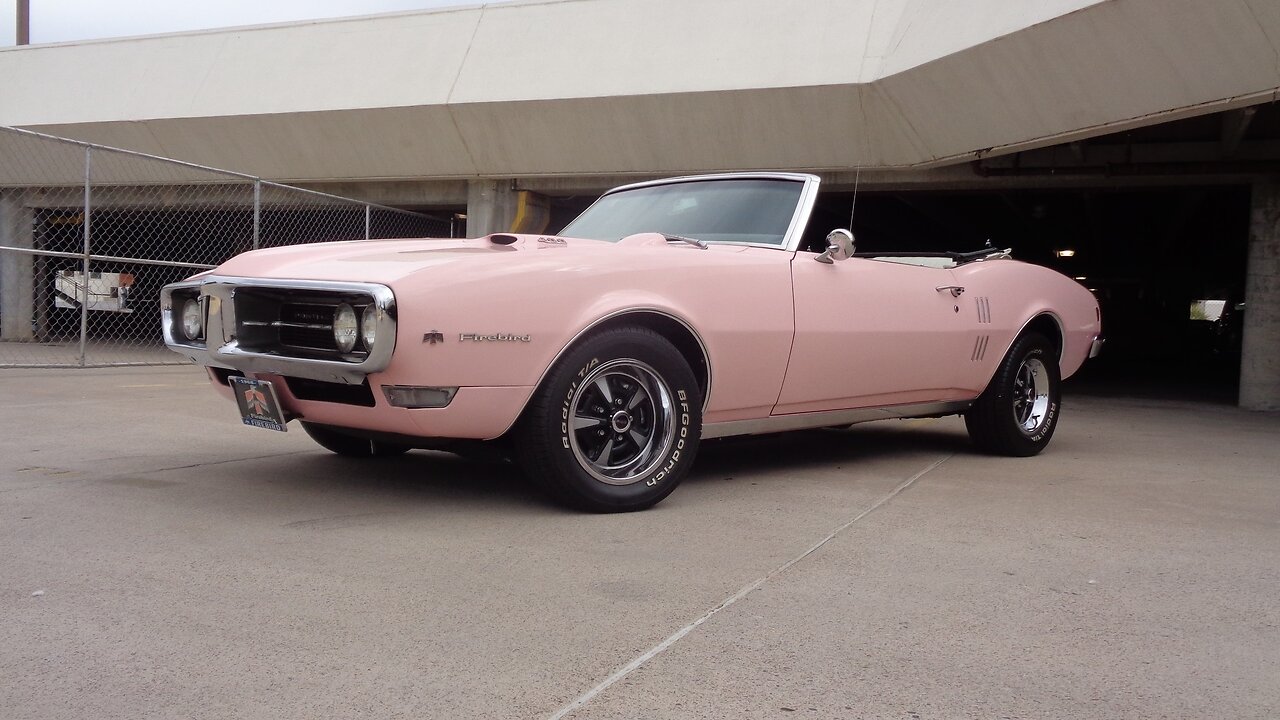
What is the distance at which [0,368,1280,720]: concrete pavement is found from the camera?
2061 millimetres

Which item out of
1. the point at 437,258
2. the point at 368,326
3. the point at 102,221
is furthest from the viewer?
the point at 102,221

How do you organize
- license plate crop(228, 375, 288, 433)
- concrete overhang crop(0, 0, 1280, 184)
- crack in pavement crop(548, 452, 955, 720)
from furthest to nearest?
1. concrete overhang crop(0, 0, 1280, 184)
2. license plate crop(228, 375, 288, 433)
3. crack in pavement crop(548, 452, 955, 720)

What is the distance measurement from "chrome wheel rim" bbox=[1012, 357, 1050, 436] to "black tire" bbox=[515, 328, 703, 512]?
102 inches

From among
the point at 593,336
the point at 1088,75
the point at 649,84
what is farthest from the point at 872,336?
the point at 649,84

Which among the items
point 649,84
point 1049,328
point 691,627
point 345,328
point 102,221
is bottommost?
point 691,627

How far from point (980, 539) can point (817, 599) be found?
1053 mm

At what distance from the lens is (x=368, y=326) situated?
3264 mm

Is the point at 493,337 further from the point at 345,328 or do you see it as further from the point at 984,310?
the point at 984,310

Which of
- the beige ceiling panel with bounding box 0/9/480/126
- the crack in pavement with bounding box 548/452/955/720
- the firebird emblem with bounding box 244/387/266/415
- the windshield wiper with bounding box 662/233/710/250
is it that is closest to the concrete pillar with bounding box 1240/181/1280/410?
the crack in pavement with bounding box 548/452/955/720

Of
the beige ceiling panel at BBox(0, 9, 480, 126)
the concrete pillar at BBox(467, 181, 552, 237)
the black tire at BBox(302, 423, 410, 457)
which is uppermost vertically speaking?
the beige ceiling panel at BBox(0, 9, 480, 126)

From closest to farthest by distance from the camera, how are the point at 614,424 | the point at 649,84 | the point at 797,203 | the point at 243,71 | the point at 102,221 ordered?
1. the point at 614,424
2. the point at 797,203
3. the point at 649,84
4. the point at 243,71
5. the point at 102,221

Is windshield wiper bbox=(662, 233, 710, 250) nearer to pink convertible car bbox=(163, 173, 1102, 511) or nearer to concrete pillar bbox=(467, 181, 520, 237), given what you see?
pink convertible car bbox=(163, 173, 1102, 511)

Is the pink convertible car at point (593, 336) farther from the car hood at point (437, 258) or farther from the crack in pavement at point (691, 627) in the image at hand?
the crack in pavement at point (691, 627)

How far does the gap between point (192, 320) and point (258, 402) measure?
57 centimetres
